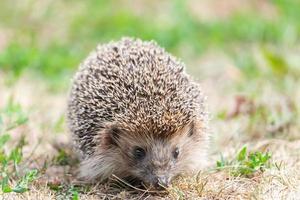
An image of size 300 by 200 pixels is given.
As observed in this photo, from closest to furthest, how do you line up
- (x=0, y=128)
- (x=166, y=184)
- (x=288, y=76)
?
(x=166, y=184) < (x=0, y=128) < (x=288, y=76)

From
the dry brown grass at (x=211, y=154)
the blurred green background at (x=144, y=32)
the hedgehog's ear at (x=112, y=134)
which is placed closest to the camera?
the dry brown grass at (x=211, y=154)

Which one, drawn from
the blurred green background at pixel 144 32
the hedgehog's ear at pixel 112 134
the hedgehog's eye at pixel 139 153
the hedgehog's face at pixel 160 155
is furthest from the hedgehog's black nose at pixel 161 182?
the blurred green background at pixel 144 32

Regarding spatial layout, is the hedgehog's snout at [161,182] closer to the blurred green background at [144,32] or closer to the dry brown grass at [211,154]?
the dry brown grass at [211,154]

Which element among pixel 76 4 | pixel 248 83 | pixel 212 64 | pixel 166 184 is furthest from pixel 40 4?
pixel 166 184

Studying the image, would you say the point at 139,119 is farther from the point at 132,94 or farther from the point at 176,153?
the point at 176,153

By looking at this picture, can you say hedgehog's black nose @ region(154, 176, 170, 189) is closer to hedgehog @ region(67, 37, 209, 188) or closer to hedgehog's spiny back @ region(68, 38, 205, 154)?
hedgehog @ region(67, 37, 209, 188)

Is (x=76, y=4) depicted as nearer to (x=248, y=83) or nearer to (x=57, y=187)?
(x=248, y=83)

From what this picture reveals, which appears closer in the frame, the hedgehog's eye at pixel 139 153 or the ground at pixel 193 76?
the ground at pixel 193 76
